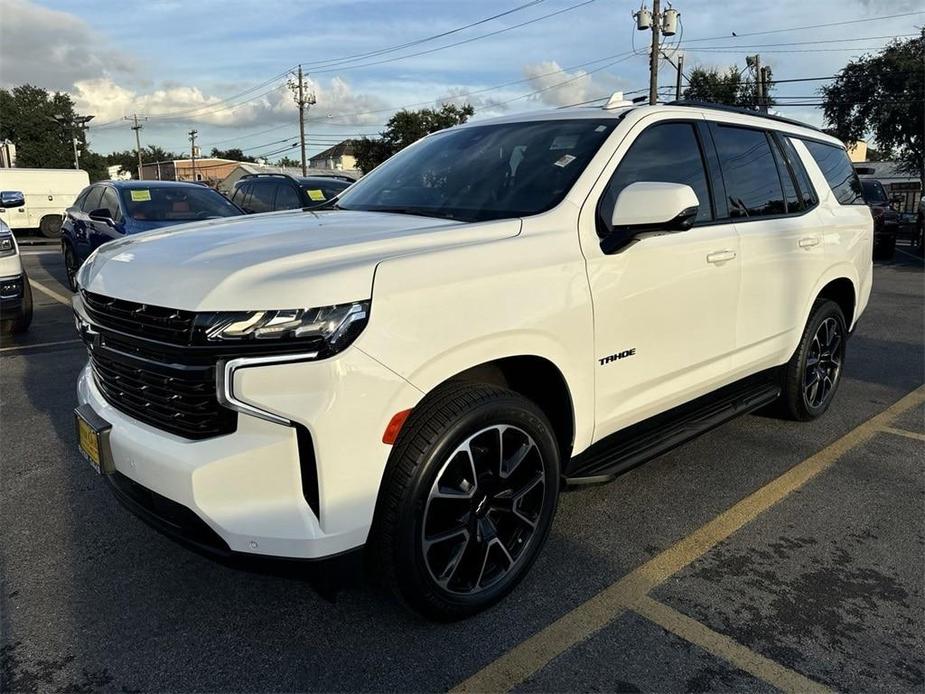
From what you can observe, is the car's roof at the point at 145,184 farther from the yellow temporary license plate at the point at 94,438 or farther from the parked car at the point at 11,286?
the yellow temporary license plate at the point at 94,438

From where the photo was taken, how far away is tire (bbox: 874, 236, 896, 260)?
662 inches

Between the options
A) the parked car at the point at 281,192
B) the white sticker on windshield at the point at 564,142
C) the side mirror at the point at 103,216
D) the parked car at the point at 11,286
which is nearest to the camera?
the white sticker on windshield at the point at 564,142

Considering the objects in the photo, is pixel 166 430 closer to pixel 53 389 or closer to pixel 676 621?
pixel 676 621

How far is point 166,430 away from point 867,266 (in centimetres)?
482

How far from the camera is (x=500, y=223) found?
2.75m

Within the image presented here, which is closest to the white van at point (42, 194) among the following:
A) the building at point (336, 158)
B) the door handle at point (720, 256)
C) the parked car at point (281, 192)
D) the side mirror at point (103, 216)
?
the parked car at point (281, 192)

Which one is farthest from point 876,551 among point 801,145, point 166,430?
point 166,430

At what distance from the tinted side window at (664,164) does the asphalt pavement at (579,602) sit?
57.6 inches

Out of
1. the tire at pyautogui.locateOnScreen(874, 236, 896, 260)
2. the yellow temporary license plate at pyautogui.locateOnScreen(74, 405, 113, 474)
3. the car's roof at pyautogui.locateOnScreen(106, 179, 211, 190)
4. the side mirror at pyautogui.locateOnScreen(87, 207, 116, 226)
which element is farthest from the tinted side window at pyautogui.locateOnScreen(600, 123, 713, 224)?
the tire at pyautogui.locateOnScreen(874, 236, 896, 260)

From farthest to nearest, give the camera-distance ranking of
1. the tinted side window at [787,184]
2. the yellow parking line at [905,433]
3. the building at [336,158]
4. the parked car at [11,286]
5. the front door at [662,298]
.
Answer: the building at [336,158], the parked car at [11,286], the yellow parking line at [905,433], the tinted side window at [787,184], the front door at [662,298]

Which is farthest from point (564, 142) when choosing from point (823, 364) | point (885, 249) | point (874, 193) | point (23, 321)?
point (874, 193)

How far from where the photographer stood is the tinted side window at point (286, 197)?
1085 centimetres

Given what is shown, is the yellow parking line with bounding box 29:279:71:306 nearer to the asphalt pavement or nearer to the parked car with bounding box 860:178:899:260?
the asphalt pavement

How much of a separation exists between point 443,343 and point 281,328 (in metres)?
0.52
